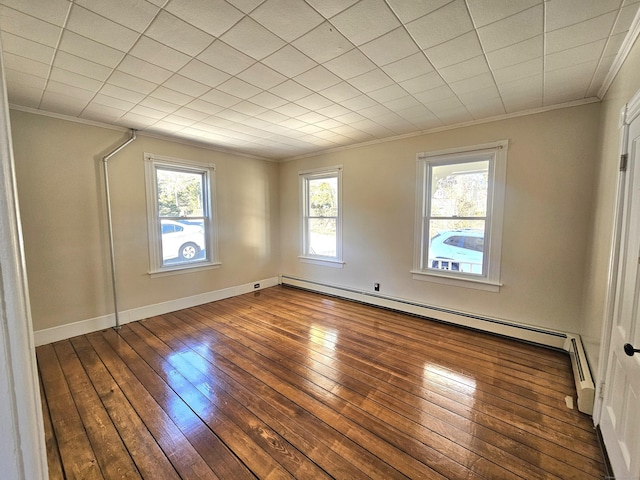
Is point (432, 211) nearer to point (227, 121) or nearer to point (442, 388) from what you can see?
point (442, 388)

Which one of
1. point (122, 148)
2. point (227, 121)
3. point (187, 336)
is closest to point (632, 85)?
point (227, 121)

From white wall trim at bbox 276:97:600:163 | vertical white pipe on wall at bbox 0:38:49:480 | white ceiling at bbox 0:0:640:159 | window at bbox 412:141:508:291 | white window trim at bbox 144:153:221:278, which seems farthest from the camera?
white window trim at bbox 144:153:221:278

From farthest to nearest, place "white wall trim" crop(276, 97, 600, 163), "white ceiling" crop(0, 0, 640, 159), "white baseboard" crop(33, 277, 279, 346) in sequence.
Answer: "white baseboard" crop(33, 277, 279, 346), "white wall trim" crop(276, 97, 600, 163), "white ceiling" crop(0, 0, 640, 159)

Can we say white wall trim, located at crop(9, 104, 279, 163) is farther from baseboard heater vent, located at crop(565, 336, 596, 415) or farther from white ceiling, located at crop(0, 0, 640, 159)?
baseboard heater vent, located at crop(565, 336, 596, 415)

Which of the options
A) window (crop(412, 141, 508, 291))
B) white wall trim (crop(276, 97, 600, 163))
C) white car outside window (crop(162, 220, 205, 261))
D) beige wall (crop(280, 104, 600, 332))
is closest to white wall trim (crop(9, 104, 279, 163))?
white car outside window (crop(162, 220, 205, 261))

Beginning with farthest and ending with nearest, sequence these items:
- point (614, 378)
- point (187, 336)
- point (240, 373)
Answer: point (187, 336)
point (240, 373)
point (614, 378)

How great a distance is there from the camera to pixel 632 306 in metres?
1.47

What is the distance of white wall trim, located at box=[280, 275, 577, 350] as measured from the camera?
9.77ft

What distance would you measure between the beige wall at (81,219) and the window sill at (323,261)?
1771mm

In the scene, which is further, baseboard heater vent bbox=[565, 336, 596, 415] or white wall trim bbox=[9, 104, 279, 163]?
white wall trim bbox=[9, 104, 279, 163]

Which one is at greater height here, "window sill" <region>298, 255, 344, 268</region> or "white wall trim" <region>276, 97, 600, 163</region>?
"white wall trim" <region>276, 97, 600, 163</region>

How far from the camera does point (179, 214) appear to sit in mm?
4207

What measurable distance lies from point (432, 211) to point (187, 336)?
347cm

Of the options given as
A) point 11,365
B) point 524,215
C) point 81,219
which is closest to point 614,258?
point 524,215
